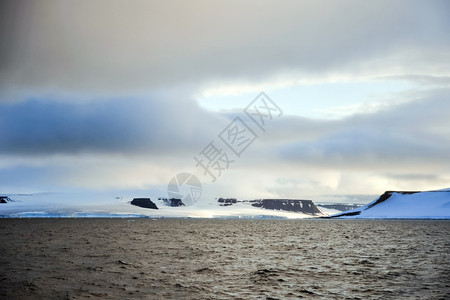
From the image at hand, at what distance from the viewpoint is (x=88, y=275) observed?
32031mm

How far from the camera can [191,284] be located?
95.4 ft

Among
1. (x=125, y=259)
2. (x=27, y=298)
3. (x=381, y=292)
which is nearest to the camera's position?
(x=27, y=298)

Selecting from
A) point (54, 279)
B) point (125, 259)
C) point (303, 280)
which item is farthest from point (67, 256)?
point (303, 280)

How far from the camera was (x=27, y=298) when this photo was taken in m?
22.9

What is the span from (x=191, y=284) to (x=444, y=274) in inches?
879

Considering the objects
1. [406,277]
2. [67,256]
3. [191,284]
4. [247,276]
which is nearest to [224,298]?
[191,284]

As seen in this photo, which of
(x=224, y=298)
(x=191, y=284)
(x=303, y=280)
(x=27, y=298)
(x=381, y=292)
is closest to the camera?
(x=27, y=298)

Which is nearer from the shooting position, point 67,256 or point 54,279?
point 54,279

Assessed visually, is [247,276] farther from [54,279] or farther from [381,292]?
[54,279]

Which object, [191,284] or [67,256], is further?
[67,256]

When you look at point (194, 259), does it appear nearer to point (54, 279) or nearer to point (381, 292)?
point (54, 279)

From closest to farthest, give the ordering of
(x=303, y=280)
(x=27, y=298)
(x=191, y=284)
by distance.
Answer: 1. (x=27, y=298)
2. (x=191, y=284)
3. (x=303, y=280)

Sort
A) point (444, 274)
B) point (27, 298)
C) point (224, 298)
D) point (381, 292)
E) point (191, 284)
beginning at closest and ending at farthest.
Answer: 1. point (27, 298)
2. point (224, 298)
3. point (381, 292)
4. point (191, 284)
5. point (444, 274)

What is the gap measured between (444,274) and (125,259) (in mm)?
31015
